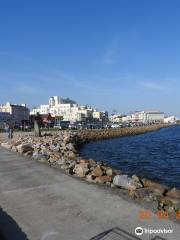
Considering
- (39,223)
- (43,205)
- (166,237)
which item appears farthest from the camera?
(43,205)

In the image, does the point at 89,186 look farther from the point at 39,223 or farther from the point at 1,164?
the point at 1,164

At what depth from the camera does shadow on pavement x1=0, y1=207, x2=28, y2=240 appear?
6328mm

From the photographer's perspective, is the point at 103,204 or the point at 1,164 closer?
the point at 103,204

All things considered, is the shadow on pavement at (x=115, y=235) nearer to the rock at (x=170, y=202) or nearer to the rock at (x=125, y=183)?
the rock at (x=170, y=202)

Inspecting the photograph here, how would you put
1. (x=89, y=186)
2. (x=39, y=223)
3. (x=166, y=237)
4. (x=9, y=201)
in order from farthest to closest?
(x=89, y=186) → (x=9, y=201) → (x=39, y=223) → (x=166, y=237)

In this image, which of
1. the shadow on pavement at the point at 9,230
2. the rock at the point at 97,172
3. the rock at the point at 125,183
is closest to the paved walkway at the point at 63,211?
the shadow on pavement at the point at 9,230

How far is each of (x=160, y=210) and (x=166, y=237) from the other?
5.77 ft

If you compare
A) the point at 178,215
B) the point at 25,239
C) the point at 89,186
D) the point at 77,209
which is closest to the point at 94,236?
the point at 25,239

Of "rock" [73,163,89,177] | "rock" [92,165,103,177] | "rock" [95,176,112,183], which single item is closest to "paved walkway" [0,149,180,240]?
"rock" [95,176,112,183]

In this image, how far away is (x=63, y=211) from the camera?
7.79 m

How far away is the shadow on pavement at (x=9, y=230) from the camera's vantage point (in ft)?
20.8

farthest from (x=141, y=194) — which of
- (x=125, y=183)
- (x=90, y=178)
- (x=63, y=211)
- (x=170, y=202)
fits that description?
(x=90, y=178)

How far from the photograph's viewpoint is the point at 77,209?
790 cm

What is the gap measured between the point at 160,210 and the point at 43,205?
2.76 m
